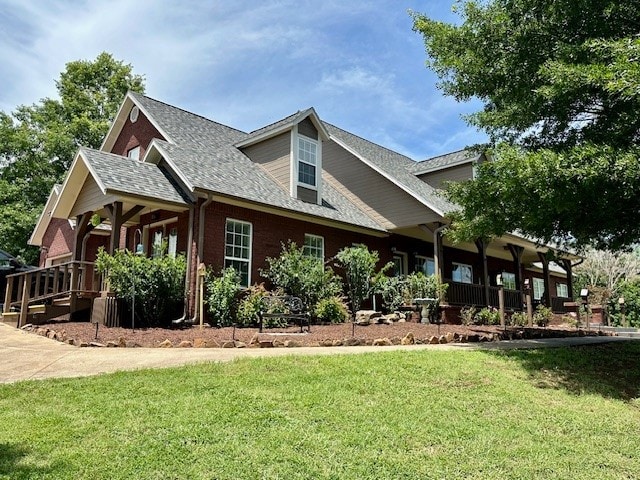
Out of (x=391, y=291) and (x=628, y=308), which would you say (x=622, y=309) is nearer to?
(x=628, y=308)

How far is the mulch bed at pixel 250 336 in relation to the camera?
29.9 ft

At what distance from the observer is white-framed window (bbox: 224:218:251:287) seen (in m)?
13.4

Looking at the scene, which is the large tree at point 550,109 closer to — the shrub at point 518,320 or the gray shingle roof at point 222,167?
the gray shingle roof at point 222,167

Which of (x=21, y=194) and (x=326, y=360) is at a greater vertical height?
(x=21, y=194)

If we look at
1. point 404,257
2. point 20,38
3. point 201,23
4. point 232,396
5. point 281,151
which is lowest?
point 232,396

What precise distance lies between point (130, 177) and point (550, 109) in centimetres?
951

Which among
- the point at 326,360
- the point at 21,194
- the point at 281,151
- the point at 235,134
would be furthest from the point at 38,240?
the point at 326,360

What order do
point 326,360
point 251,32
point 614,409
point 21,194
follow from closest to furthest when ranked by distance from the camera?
point 614,409 → point 326,360 → point 251,32 → point 21,194

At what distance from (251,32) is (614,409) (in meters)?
10.7

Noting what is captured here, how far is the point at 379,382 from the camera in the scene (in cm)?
601

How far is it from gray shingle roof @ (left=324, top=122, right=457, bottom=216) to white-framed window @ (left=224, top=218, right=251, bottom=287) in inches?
220

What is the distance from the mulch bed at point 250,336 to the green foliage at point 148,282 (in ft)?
2.29

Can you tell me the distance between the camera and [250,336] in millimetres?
10320

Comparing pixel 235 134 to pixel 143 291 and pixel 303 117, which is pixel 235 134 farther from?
pixel 143 291
